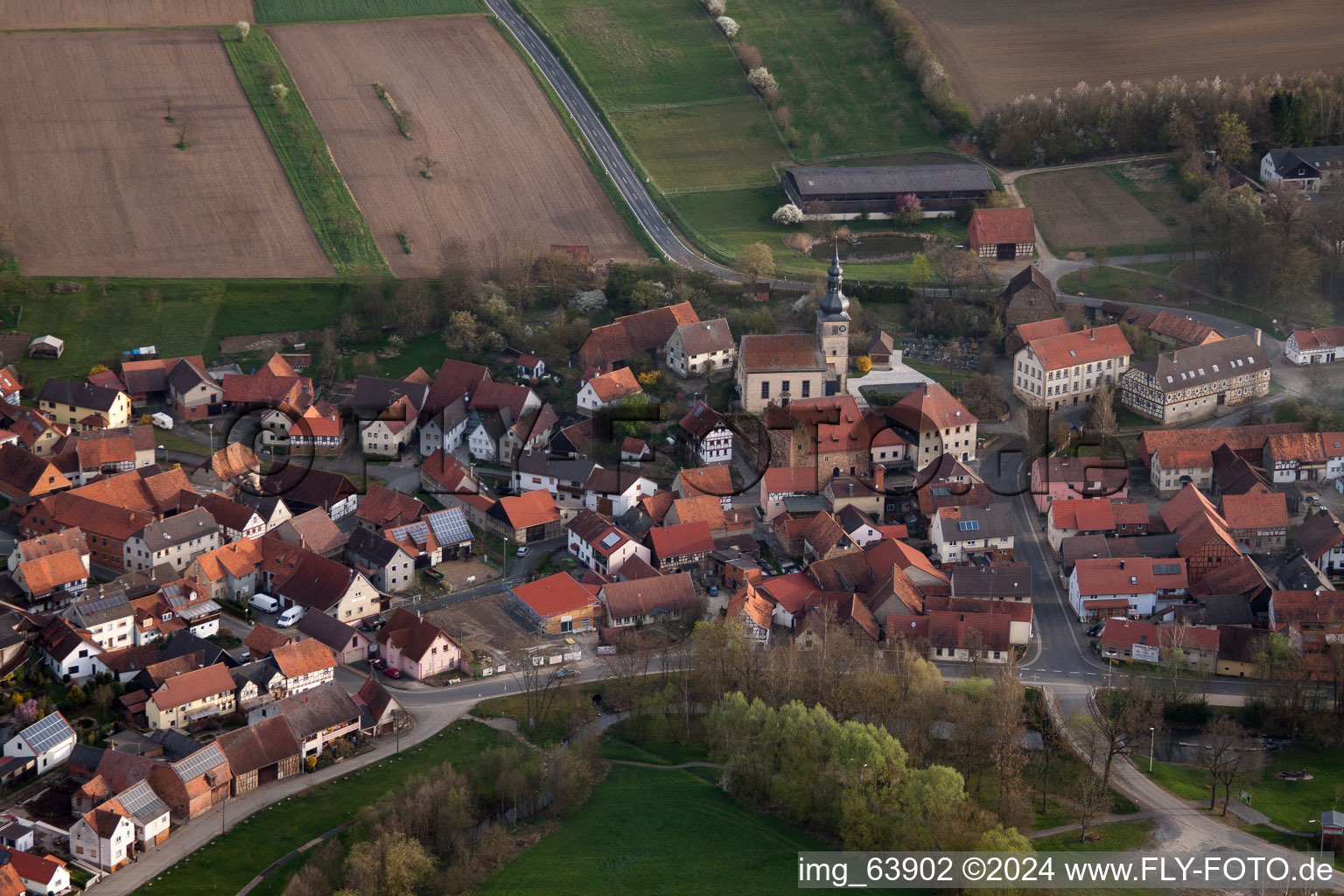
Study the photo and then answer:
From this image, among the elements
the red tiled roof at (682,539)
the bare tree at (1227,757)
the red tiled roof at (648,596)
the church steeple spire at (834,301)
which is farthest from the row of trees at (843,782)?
the church steeple spire at (834,301)

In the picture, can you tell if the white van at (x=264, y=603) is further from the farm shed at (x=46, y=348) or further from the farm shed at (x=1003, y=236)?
the farm shed at (x=1003, y=236)

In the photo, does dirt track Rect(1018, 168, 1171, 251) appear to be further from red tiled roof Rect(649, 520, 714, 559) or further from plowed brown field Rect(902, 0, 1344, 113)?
red tiled roof Rect(649, 520, 714, 559)

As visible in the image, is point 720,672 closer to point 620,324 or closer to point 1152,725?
point 1152,725

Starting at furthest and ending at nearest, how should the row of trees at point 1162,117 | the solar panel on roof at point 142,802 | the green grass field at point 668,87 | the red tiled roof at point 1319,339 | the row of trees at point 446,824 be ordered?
the green grass field at point 668,87 < the row of trees at point 1162,117 < the red tiled roof at point 1319,339 < the solar panel on roof at point 142,802 < the row of trees at point 446,824

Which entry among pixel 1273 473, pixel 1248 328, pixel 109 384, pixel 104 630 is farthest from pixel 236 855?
pixel 1248 328

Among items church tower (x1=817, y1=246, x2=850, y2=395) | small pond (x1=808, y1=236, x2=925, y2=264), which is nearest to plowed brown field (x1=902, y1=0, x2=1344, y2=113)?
small pond (x1=808, y1=236, x2=925, y2=264)
